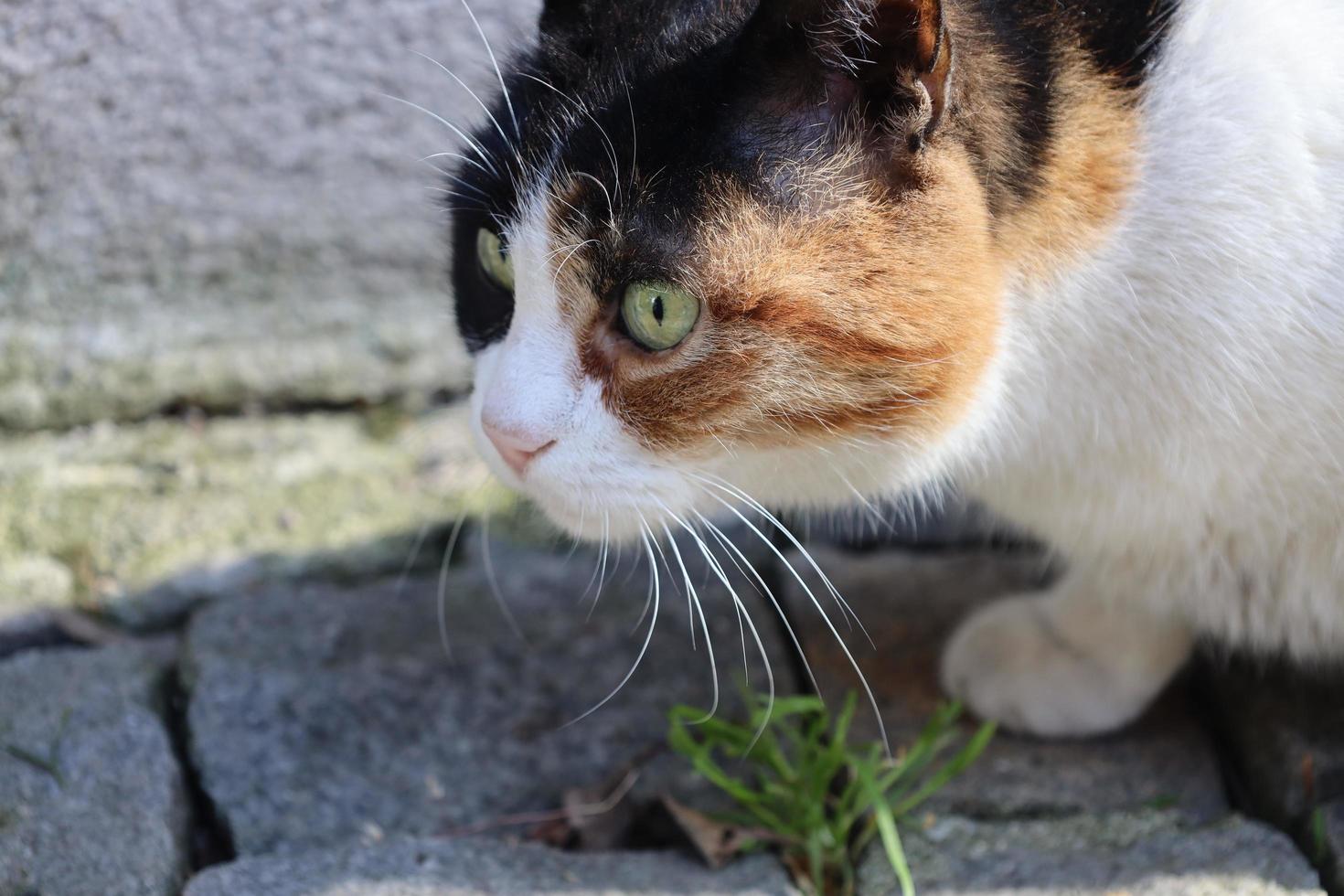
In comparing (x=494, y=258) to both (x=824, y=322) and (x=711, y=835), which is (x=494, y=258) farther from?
(x=711, y=835)

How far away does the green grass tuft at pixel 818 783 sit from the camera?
1388mm

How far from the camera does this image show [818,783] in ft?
4.66

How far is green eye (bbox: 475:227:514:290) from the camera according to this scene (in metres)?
1.31

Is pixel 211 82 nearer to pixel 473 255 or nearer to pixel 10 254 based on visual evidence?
pixel 10 254

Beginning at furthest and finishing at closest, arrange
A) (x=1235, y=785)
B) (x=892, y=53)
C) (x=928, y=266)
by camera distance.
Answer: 1. (x=1235, y=785)
2. (x=928, y=266)
3. (x=892, y=53)

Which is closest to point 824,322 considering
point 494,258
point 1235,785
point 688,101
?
point 688,101

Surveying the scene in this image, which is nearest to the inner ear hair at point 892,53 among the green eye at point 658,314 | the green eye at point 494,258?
the green eye at point 658,314

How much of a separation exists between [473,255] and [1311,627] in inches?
41.8

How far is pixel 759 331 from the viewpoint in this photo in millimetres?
1139

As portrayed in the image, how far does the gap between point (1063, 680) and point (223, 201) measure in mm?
1524

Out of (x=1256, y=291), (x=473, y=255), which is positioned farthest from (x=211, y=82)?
(x=1256, y=291)

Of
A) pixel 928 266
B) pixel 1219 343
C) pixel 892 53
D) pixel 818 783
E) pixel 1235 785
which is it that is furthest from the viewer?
pixel 1235 785

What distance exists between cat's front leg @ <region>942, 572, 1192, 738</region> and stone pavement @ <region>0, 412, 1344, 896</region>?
0.04 m

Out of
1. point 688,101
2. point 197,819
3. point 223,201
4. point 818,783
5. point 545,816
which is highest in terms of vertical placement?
point 688,101
